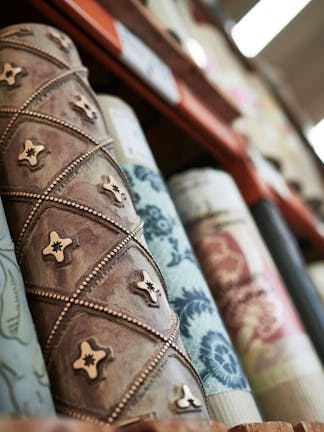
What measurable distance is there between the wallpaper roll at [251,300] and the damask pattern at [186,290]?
0.14 meters

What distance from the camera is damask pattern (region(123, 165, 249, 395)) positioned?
69 cm

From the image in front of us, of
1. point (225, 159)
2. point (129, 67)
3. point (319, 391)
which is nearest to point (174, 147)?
point (225, 159)

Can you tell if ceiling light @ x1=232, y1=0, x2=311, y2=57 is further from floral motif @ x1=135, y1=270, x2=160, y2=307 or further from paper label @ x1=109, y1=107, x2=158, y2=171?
floral motif @ x1=135, y1=270, x2=160, y2=307

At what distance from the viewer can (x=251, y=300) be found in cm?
90

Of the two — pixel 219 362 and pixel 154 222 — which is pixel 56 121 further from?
pixel 219 362

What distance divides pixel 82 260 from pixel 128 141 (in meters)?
0.35

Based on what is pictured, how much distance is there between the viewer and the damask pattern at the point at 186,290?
0.69 metres

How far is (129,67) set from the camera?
3.06 feet

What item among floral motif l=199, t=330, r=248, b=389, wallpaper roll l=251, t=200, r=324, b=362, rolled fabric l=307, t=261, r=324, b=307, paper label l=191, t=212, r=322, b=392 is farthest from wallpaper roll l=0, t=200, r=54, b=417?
rolled fabric l=307, t=261, r=324, b=307

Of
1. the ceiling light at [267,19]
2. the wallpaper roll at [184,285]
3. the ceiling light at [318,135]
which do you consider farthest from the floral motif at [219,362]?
the ceiling light at [267,19]

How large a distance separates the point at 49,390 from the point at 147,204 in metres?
0.38

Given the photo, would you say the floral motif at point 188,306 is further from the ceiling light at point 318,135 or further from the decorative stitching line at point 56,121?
the ceiling light at point 318,135

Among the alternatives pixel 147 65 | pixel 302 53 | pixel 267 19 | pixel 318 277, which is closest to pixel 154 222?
pixel 147 65

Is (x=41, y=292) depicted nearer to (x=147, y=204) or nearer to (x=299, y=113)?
(x=147, y=204)
